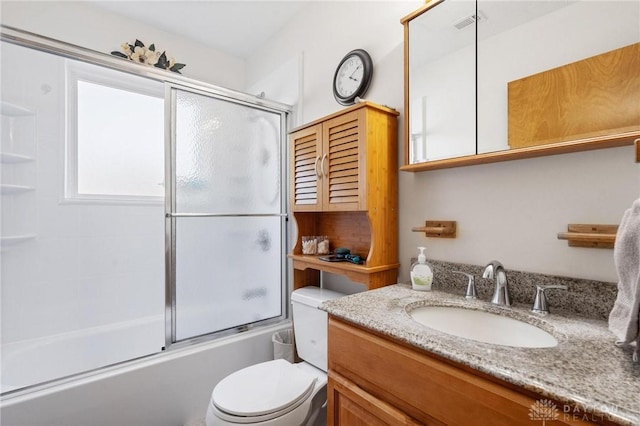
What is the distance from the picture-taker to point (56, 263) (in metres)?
2.08

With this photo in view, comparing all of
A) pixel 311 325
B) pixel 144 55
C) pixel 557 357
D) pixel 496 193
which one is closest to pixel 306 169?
pixel 311 325

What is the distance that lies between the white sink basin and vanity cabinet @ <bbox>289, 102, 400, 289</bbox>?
357 millimetres

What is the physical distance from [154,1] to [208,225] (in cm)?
167

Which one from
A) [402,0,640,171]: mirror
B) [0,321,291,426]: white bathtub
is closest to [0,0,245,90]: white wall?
[402,0,640,171]: mirror

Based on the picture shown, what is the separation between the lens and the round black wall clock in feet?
5.40

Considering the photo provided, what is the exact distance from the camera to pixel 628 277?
0.66m

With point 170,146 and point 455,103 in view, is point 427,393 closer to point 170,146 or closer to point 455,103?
point 455,103

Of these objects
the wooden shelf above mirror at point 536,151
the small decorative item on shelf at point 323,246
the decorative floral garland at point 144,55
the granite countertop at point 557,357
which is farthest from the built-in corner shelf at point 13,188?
the wooden shelf above mirror at point 536,151

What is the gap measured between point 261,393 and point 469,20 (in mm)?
1755

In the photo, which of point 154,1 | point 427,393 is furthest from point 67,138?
point 427,393

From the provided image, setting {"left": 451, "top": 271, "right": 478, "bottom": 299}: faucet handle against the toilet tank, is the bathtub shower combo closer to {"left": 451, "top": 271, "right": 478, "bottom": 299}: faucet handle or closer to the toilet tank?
the toilet tank

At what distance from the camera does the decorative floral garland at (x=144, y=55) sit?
2.14 m

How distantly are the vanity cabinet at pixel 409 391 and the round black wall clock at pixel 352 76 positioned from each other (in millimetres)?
1259

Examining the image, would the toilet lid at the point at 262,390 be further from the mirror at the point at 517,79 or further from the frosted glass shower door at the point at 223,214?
the mirror at the point at 517,79
